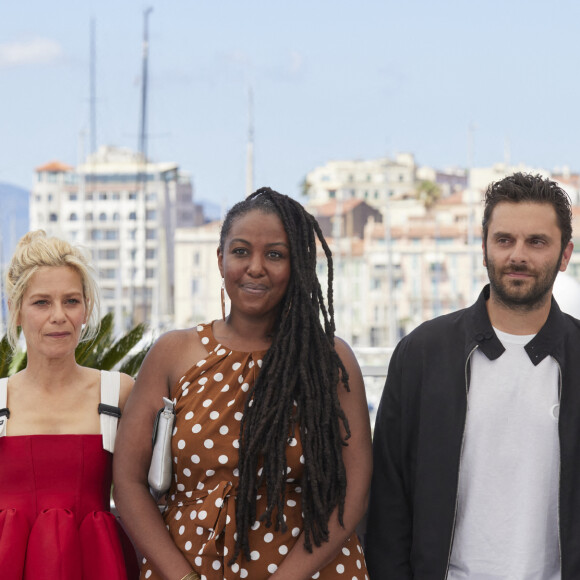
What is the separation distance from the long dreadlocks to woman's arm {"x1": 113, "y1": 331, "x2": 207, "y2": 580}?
0.82 feet

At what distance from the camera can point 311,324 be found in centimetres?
328

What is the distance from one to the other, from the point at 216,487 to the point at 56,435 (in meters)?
0.54

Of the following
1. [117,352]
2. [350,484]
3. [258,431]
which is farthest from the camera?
[117,352]

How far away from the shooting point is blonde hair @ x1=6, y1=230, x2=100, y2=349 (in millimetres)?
3299

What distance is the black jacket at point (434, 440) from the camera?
3133 mm

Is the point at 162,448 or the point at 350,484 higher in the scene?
the point at 162,448

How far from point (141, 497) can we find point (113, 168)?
113m

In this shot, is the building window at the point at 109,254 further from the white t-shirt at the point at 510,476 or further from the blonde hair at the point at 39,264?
the white t-shirt at the point at 510,476

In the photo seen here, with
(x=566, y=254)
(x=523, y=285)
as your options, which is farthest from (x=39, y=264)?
(x=566, y=254)

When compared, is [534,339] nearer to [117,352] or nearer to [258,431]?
[258,431]

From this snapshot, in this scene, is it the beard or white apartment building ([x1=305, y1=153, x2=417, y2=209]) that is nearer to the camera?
the beard

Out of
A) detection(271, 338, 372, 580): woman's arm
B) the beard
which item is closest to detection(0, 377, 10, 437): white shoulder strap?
detection(271, 338, 372, 580): woman's arm

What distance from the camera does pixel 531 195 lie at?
323 centimetres

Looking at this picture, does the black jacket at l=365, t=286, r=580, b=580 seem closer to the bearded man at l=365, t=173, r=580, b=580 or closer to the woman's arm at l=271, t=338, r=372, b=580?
the bearded man at l=365, t=173, r=580, b=580
